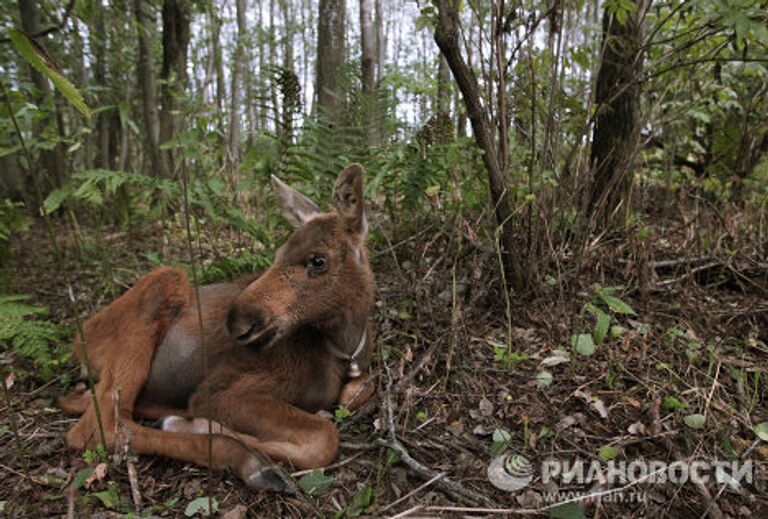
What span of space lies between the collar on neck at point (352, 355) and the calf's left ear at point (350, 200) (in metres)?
0.69

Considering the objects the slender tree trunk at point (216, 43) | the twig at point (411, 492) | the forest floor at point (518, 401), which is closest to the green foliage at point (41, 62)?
the forest floor at point (518, 401)

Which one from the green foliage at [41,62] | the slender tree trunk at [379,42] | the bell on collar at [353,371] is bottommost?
the bell on collar at [353,371]

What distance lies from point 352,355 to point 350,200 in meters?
1.00

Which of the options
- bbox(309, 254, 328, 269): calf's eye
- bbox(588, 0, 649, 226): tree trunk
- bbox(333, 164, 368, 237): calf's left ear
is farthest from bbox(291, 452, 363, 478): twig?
bbox(588, 0, 649, 226): tree trunk

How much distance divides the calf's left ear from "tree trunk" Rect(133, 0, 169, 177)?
493 cm

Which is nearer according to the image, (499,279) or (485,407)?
(485,407)

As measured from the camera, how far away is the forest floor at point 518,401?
242cm

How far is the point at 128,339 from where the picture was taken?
10.7ft

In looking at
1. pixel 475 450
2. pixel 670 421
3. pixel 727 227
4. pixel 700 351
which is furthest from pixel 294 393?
pixel 727 227

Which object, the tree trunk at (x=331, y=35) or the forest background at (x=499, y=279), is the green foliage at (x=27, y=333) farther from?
the tree trunk at (x=331, y=35)

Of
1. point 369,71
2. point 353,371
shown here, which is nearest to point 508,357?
point 353,371

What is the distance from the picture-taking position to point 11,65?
8.62m

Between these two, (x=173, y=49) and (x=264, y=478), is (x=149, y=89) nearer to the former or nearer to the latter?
(x=173, y=49)

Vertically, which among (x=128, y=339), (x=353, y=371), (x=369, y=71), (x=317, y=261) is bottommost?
(x=353, y=371)
